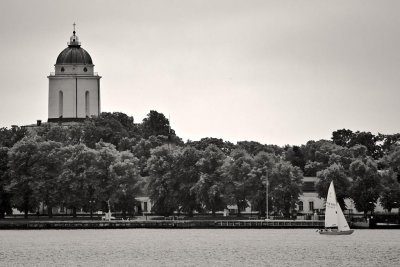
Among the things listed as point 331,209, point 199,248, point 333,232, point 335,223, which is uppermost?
point 331,209

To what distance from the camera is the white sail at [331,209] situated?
180625mm

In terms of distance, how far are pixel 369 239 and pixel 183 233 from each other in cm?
3063

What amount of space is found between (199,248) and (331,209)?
87.5 ft

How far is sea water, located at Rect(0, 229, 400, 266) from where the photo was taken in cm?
14200

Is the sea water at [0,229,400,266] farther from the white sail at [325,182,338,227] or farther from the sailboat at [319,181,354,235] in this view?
the white sail at [325,182,338,227]

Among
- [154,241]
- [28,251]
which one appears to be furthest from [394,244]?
[28,251]

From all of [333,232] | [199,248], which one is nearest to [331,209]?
[333,232]

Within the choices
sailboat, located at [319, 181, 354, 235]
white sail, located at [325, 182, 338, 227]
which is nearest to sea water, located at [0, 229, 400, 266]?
sailboat, located at [319, 181, 354, 235]

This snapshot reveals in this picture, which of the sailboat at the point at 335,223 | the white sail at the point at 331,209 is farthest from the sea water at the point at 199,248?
the white sail at the point at 331,209

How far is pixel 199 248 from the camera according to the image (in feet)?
526

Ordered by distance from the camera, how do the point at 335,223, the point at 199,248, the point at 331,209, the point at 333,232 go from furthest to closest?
1. the point at 335,223
2. the point at 333,232
3. the point at 331,209
4. the point at 199,248

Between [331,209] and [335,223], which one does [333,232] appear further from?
[331,209]

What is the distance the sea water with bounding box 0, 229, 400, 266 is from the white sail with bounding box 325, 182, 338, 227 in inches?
73.2

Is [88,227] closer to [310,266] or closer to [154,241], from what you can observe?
[154,241]
